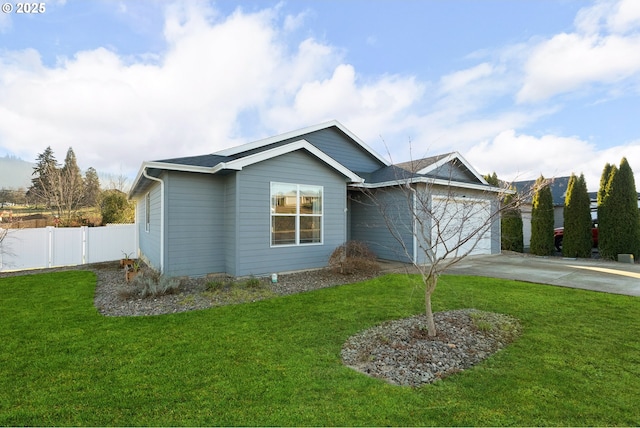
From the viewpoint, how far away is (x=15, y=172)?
39344mm

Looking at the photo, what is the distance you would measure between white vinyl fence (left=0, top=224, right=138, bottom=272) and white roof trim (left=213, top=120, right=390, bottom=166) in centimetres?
647

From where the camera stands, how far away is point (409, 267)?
10.2m

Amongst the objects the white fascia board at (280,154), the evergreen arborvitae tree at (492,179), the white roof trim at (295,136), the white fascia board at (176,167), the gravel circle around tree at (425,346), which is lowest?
the gravel circle around tree at (425,346)

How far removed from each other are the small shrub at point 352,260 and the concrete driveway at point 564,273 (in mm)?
2527

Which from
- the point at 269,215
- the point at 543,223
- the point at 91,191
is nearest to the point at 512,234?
the point at 543,223

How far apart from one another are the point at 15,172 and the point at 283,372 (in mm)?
53474

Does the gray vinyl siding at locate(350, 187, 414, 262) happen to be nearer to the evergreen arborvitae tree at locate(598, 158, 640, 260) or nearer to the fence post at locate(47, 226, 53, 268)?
the evergreen arborvitae tree at locate(598, 158, 640, 260)

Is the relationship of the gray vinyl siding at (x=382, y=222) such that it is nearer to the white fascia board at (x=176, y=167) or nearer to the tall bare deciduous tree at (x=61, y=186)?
the white fascia board at (x=176, y=167)

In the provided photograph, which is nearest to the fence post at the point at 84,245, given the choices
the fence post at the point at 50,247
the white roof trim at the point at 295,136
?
the fence post at the point at 50,247

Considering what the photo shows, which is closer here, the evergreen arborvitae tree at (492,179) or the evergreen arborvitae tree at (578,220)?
the evergreen arborvitae tree at (578,220)

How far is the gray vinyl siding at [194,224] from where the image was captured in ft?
26.3

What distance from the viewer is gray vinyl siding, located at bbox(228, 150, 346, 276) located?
8156mm

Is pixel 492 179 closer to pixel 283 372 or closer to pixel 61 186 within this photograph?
pixel 283 372

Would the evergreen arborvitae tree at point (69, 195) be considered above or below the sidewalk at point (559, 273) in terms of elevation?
above
